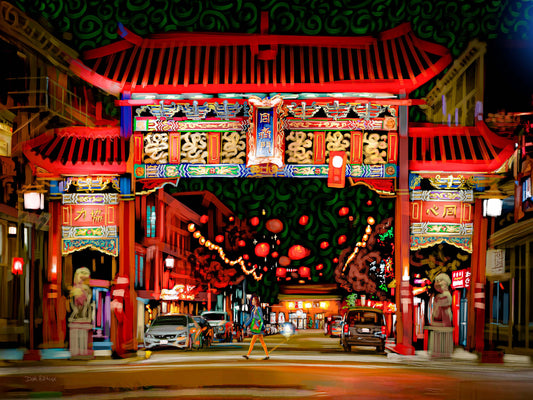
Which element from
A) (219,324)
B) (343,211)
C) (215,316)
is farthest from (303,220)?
(215,316)

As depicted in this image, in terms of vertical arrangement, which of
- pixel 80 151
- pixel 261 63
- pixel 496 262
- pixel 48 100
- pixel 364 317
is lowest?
pixel 364 317

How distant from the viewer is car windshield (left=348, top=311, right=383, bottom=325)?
2128 centimetres

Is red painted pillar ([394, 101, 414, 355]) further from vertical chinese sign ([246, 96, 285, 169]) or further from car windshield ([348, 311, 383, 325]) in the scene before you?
car windshield ([348, 311, 383, 325])

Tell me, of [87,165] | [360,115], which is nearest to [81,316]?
[87,165]

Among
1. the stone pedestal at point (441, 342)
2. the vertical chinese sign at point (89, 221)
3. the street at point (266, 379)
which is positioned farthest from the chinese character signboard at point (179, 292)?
the stone pedestal at point (441, 342)

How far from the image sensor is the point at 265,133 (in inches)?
626

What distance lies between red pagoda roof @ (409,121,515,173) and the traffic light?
6.02 feet

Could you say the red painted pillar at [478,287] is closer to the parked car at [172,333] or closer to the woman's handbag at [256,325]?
A: the woman's handbag at [256,325]

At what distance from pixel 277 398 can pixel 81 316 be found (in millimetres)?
8798

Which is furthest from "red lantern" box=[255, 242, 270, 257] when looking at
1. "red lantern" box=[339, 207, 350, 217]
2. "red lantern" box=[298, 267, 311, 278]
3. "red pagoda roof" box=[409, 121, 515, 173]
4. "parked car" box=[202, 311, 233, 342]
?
"parked car" box=[202, 311, 233, 342]

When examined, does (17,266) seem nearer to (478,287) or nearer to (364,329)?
(364,329)

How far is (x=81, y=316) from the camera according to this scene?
52.7 ft

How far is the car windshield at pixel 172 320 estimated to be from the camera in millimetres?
20294

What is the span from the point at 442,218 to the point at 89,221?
900 cm
